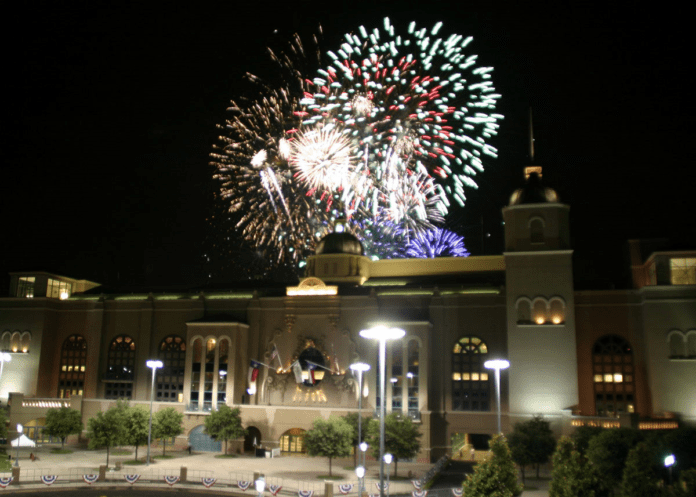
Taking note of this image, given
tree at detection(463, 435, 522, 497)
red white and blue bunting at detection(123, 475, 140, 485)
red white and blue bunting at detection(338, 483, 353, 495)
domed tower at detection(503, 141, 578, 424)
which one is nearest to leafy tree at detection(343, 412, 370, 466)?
red white and blue bunting at detection(338, 483, 353, 495)

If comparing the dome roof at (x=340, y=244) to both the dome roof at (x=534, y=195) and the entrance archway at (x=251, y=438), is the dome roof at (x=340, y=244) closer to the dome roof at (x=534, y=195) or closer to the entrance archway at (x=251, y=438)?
the dome roof at (x=534, y=195)

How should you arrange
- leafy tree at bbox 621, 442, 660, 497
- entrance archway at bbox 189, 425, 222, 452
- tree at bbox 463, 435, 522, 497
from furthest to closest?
entrance archway at bbox 189, 425, 222, 452
tree at bbox 463, 435, 522, 497
leafy tree at bbox 621, 442, 660, 497

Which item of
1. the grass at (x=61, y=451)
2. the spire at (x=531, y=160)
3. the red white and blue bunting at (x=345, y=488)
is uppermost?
the spire at (x=531, y=160)

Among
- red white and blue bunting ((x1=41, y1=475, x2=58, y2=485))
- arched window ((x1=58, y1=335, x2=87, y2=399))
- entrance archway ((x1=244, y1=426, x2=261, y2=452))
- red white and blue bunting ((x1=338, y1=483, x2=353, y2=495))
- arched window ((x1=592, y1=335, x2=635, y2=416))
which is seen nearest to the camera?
red white and blue bunting ((x1=338, y1=483, x2=353, y2=495))

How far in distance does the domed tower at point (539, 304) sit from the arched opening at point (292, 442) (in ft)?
61.8

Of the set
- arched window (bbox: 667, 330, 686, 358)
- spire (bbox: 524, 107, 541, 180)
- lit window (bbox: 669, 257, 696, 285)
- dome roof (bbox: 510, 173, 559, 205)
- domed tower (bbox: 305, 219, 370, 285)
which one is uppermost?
spire (bbox: 524, 107, 541, 180)

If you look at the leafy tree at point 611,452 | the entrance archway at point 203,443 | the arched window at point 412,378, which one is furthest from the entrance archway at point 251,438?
the leafy tree at point 611,452

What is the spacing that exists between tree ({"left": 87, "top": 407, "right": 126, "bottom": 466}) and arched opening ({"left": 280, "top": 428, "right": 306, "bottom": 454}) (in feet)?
47.2

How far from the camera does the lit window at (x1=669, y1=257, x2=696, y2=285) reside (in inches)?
2255

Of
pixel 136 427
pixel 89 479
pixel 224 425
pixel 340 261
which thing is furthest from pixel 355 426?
pixel 340 261

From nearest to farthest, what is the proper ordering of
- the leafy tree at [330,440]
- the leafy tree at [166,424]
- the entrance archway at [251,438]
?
the leafy tree at [330,440] → the leafy tree at [166,424] → the entrance archway at [251,438]

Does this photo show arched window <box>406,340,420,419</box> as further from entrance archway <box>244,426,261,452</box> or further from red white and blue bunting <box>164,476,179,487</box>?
red white and blue bunting <box>164,476,179,487</box>

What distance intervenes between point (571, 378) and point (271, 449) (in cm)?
2618

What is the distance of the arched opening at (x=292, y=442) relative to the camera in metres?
62.2
